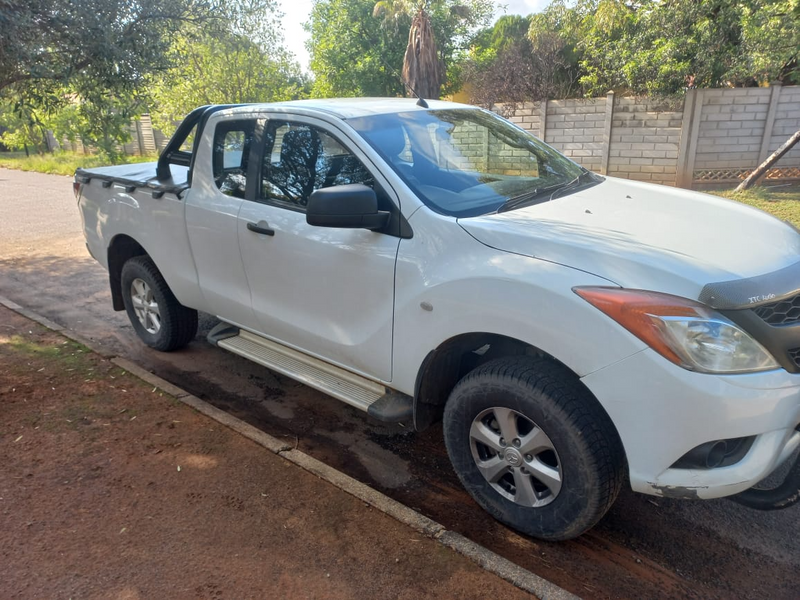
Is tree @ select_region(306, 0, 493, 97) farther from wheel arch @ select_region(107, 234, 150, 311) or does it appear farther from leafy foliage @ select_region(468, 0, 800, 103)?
wheel arch @ select_region(107, 234, 150, 311)

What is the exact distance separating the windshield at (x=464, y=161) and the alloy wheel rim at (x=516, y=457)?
1.00 metres

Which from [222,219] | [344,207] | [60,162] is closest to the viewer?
[344,207]

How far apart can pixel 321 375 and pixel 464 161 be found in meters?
1.49

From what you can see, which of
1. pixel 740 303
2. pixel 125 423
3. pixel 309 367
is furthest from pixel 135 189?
pixel 740 303

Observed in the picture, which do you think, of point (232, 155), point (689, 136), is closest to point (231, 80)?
point (689, 136)

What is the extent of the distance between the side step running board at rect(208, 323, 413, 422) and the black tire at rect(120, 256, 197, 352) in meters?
0.66

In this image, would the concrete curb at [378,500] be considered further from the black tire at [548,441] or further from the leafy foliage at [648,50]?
the leafy foliage at [648,50]

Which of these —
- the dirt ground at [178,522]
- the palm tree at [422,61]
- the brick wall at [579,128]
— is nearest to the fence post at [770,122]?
the brick wall at [579,128]

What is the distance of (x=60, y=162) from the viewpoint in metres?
24.0

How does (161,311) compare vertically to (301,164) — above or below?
below

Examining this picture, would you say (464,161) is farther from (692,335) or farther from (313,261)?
(692,335)

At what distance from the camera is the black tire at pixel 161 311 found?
4.85 meters

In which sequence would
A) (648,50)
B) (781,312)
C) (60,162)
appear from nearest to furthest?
(781,312) < (648,50) < (60,162)

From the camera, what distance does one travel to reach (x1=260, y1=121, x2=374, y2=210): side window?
11.1 feet
